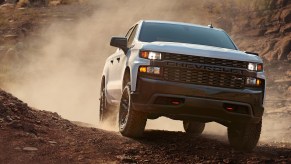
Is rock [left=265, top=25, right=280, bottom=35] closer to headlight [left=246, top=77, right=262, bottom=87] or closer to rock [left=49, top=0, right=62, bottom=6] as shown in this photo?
rock [left=49, top=0, right=62, bottom=6]

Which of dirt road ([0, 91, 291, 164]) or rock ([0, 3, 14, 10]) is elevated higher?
dirt road ([0, 91, 291, 164])

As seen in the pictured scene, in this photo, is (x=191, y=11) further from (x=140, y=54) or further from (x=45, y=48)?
(x=140, y=54)

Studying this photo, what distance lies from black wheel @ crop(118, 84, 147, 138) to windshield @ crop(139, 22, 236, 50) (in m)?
0.98

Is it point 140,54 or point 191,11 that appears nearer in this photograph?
point 140,54

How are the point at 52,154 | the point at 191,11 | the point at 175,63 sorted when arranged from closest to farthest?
1. the point at 52,154
2. the point at 175,63
3. the point at 191,11

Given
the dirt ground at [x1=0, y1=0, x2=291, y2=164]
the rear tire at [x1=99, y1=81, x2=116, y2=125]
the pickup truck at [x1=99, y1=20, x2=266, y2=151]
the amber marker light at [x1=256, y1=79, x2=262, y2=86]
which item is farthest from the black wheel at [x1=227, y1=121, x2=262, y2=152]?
the rear tire at [x1=99, y1=81, x2=116, y2=125]

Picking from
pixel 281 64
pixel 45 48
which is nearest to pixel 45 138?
pixel 281 64

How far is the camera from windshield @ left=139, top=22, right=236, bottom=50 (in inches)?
348

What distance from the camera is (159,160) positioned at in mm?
6953

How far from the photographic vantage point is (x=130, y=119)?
26.0ft

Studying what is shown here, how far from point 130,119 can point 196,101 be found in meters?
1.05

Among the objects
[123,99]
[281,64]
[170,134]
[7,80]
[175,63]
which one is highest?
[175,63]

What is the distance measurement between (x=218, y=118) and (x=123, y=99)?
1538mm

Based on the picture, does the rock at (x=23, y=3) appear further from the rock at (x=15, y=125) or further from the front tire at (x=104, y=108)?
the rock at (x=15, y=125)
